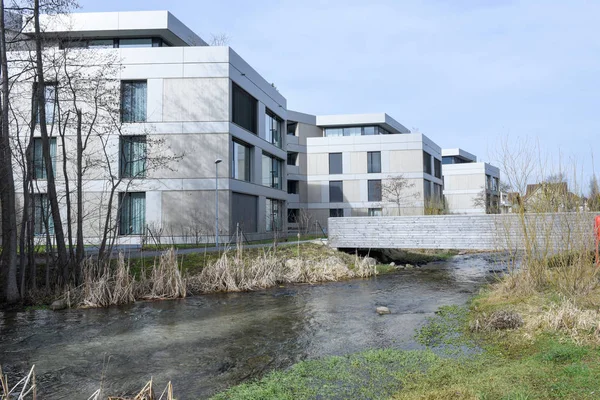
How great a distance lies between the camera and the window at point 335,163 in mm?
46469

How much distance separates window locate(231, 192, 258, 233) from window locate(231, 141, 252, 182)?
1.06 metres

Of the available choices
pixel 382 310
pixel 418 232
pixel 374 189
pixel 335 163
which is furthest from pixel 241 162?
pixel 374 189

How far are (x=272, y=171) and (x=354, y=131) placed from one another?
783 inches

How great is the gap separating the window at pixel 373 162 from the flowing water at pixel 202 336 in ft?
103

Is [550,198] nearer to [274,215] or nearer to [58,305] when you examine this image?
[58,305]

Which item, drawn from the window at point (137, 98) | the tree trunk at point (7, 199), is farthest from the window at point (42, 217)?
the window at point (137, 98)

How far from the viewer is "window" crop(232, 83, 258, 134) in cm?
2620

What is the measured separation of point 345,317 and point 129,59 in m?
19.4

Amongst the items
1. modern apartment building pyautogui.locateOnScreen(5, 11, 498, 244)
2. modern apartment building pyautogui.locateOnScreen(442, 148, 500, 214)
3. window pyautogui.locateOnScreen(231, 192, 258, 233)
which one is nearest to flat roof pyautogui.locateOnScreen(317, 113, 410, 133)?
modern apartment building pyautogui.locateOnScreen(442, 148, 500, 214)

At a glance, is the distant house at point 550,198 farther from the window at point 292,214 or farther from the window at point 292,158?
the window at point 292,158

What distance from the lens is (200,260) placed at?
16984 millimetres

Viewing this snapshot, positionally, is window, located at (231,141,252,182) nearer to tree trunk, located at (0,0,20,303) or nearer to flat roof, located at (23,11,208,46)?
flat roof, located at (23,11,208,46)

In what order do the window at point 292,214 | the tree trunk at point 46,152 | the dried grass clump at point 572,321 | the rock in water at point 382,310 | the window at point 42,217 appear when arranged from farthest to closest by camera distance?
1. the window at point 292,214
2. the window at point 42,217
3. the tree trunk at point 46,152
4. the rock in water at point 382,310
5. the dried grass clump at point 572,321

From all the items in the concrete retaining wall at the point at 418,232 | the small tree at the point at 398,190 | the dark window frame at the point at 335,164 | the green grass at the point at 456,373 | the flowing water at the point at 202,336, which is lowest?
the flowing water at the point at 202,336
